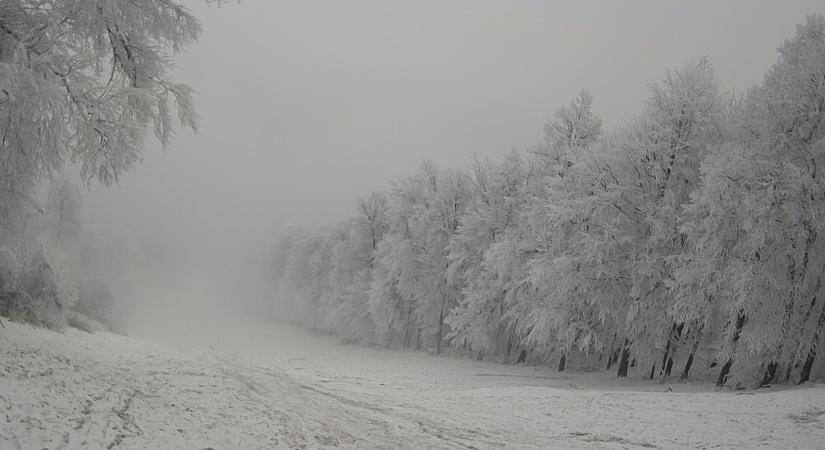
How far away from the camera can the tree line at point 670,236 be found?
16969mm

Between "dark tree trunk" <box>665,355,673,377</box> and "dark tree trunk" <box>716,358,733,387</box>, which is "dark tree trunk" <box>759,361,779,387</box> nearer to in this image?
"dark tree trunk" <box>716,358,733,387</box>

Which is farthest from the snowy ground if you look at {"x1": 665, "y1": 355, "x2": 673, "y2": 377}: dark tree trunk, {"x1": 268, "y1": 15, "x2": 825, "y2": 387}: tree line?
{"x1": 268, "y1": 15, "x2": 825, "y2": 387}: tree line

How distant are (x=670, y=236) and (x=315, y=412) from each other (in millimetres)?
17348

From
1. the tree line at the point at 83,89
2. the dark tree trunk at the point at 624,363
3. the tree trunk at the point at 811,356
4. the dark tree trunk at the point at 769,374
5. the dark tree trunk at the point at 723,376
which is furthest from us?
the dark tree trunk at the point at 624,363

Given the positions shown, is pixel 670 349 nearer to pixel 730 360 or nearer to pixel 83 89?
pixel 730 360

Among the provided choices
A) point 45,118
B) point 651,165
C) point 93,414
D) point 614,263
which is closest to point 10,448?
point 93,414

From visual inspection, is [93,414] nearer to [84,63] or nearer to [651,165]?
[84,63]

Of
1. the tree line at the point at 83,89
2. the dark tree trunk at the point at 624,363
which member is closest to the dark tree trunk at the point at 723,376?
the dark tree trunk at the point at 624,363

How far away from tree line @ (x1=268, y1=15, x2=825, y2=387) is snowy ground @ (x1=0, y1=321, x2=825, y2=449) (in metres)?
3.37

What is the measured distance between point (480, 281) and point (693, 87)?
15.9 metres

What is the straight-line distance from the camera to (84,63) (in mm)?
8016

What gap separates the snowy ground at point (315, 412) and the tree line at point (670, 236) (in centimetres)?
337

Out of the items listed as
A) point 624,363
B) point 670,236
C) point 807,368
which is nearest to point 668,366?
point 624,363

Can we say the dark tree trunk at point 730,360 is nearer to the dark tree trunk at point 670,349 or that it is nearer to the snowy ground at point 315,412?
the snowy ground at point 315,412
